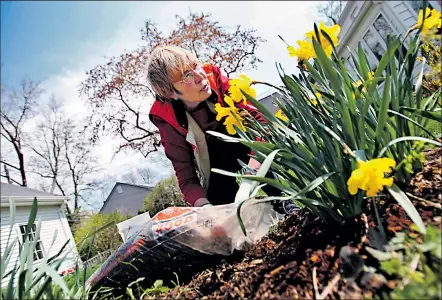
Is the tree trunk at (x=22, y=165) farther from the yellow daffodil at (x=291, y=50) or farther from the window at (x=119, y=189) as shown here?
the yellow daffodil at (x=291, y=50)

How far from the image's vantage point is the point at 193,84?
5.46 ft

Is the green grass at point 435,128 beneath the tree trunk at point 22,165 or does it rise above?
beneath

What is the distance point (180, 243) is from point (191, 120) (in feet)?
2.79

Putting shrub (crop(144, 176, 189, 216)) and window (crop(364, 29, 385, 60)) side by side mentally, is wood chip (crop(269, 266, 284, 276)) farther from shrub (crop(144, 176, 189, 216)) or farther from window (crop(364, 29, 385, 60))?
shrub (crop(144, 176, 189, 216))

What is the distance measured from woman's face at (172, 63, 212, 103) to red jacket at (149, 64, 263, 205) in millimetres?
75

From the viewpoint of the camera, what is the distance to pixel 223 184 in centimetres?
198

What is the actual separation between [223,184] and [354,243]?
123 cm

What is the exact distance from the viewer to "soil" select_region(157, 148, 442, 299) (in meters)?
0.68

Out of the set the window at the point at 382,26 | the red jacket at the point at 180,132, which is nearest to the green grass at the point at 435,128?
the red jacket at the point at 180,132

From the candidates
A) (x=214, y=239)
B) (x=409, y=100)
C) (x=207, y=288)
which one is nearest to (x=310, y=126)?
(x=409, y=100)

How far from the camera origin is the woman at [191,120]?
1660 millimetres

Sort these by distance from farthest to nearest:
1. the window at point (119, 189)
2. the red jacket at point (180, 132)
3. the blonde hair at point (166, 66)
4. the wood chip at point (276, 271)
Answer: the window at point (119, 189) → the red jacket at point (180, 132) → the blonde hair at point (166, 66) → the wood chip at point (276, 271)

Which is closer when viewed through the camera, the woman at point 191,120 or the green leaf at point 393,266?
the green leaf at point 393,266

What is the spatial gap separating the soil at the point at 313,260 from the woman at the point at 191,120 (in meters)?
0.59
